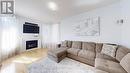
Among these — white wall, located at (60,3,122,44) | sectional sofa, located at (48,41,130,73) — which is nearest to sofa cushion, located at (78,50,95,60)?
sectional sofa, located at (48,41,130,73)

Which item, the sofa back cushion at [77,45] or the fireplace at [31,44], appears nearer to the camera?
the sofa back cushion at [77,45]

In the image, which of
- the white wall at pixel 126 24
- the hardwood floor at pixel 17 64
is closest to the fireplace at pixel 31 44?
the hardwood floor at pixel 17 64

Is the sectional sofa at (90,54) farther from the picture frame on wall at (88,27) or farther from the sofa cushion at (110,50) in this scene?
the picture frame on wall at (88,27)

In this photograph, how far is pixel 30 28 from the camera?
20.5 feet

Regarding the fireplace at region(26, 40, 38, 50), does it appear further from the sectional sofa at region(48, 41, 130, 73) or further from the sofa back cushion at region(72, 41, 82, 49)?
the sofa back cushion at region(72, 41, 82, 49)

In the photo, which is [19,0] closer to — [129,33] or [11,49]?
[11,49]

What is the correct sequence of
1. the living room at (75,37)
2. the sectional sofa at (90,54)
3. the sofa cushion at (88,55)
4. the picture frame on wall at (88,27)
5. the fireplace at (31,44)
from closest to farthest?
the sectional sofa at (90,54) < the living room at (75,37) < the sofa cushion at (88,55) < the picture frame on wall at (88,27) < the fireplace at (31,44)

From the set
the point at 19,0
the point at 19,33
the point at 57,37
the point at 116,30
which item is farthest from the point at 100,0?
the point at 19,33

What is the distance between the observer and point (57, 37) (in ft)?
21.9

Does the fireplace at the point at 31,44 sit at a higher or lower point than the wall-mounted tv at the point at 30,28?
lower

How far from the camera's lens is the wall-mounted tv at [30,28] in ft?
19.1

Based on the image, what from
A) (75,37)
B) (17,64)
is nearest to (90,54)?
(75,37)

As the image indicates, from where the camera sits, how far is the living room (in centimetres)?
284

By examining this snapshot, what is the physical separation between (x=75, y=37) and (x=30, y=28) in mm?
3157
